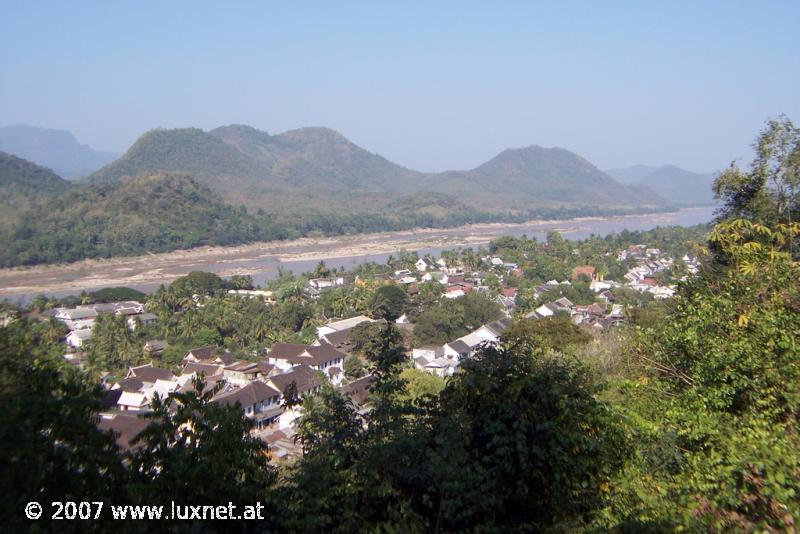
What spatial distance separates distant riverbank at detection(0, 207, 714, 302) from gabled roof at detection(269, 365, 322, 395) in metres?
17.5

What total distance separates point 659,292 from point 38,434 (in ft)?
76.3

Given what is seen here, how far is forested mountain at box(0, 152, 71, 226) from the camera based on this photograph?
43.9 meters

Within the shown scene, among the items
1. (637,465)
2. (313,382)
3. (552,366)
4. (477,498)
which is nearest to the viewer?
(477,498)

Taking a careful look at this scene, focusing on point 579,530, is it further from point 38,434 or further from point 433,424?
point 38,434

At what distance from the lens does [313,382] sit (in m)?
12.8

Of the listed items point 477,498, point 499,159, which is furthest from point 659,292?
point 499,159

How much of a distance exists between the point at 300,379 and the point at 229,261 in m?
27.6

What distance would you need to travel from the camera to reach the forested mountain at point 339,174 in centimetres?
8562

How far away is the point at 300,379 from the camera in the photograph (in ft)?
42.3

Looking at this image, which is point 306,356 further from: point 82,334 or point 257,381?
point 82,334

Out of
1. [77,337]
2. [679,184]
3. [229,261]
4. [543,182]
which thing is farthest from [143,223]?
[679,184]

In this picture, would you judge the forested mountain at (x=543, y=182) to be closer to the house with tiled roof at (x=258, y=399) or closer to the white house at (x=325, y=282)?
the white house at (x=325, y=282)

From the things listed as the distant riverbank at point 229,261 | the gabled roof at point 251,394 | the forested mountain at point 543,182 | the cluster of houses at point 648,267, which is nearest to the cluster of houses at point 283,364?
the gabled roof at point 251,394

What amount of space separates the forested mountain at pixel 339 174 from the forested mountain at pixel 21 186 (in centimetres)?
2176
